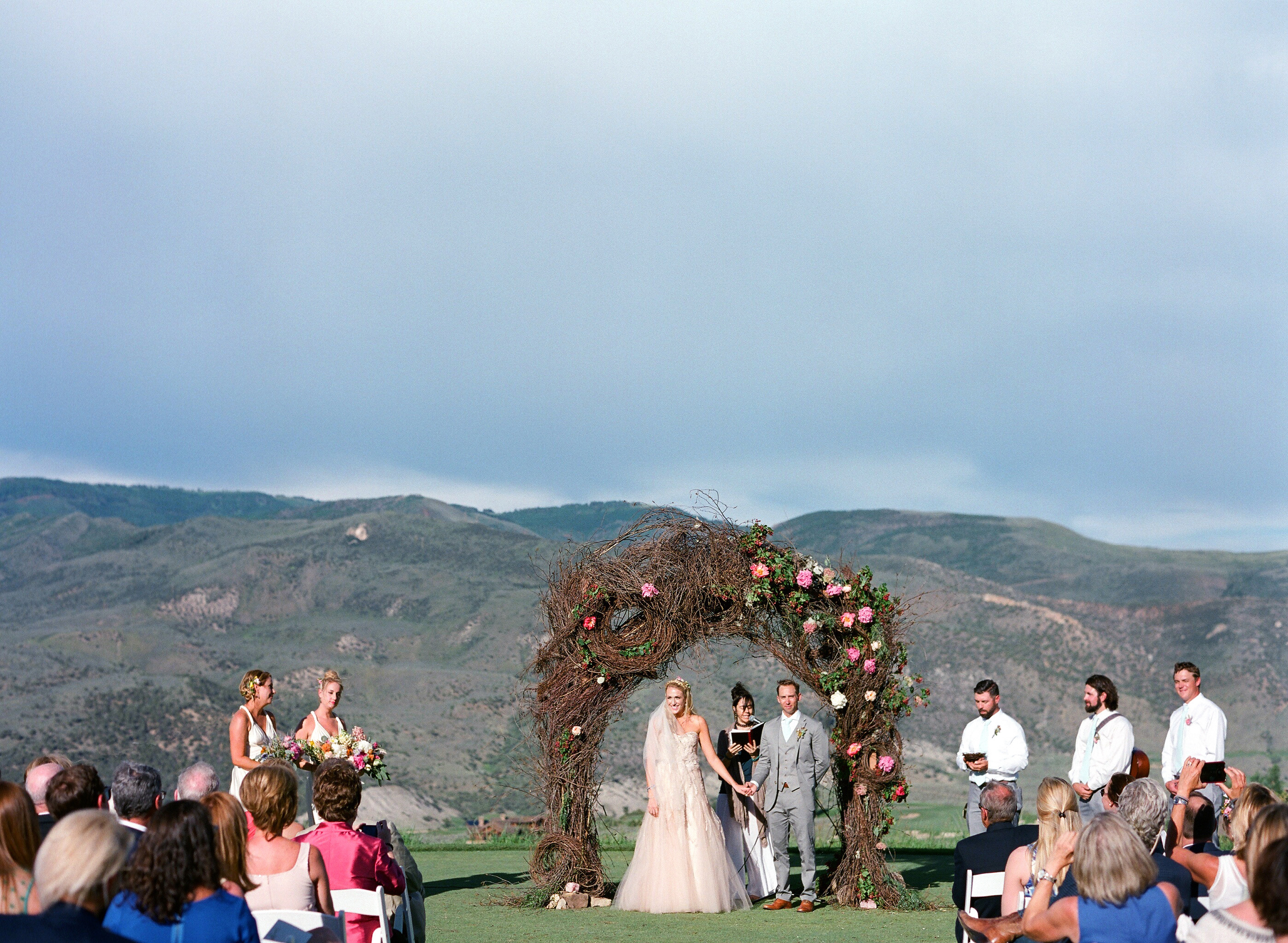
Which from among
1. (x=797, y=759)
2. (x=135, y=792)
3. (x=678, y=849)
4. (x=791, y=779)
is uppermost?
(x=135, y=792)

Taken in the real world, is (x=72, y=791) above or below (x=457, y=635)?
above

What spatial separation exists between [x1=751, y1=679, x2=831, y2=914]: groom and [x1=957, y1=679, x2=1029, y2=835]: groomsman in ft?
4.02

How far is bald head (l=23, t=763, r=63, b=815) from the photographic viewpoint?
611 cm

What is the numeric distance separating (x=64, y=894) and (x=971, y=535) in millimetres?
96218

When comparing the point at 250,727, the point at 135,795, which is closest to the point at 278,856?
the point at 135,795

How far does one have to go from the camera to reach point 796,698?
34.0 feet

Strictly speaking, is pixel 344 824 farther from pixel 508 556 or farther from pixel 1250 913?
pixel 508 556

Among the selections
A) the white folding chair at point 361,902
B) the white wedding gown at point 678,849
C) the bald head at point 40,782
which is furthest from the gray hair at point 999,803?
the white wedding gown at point 678,849

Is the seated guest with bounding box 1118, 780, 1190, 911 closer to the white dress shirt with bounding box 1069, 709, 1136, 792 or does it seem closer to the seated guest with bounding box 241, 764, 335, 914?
the seated guest with bounding box 241, 764, 335, 914

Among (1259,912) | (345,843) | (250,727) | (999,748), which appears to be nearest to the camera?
(1259,912)

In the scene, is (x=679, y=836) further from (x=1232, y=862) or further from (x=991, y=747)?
(x=1232, y=862)

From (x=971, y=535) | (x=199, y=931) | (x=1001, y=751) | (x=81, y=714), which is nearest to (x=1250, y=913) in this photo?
(x=199, y=931)

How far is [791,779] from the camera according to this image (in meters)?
10.4

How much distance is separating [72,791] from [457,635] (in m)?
50.2
